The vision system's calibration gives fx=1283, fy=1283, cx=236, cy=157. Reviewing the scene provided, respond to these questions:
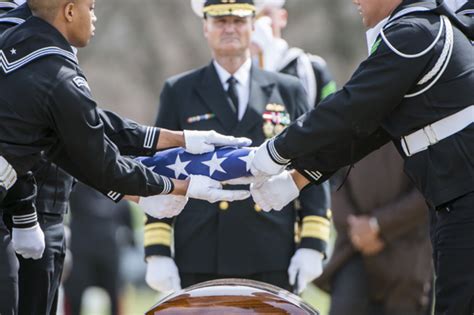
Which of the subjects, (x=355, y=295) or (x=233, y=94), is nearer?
(x=233, y=94)

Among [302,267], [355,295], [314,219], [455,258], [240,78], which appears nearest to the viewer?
[455,258]

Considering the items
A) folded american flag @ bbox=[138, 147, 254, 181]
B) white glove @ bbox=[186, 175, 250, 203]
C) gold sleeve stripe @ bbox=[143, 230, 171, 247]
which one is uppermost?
gold sleeve stripe @ bbox=[143, 230, 171, 247]

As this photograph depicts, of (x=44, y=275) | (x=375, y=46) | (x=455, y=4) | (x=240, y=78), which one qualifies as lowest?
(x=44, y=275)

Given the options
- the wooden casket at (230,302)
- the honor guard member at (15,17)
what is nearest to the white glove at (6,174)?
the honor guard member at (15,17)

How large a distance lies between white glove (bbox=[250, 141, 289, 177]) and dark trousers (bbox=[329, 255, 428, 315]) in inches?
97.3

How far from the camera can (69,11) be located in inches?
232

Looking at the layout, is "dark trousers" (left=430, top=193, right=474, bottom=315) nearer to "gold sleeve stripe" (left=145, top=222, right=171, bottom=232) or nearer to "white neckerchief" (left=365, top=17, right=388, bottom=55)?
"white neckerchief" (left=365, top=17, right=388, bottom=55)

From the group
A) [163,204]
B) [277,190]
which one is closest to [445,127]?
[277,190]

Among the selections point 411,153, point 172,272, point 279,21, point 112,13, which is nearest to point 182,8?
point 112,13

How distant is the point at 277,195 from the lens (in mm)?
6508

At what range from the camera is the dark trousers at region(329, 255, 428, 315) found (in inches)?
336

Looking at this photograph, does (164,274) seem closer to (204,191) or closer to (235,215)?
(235,215)

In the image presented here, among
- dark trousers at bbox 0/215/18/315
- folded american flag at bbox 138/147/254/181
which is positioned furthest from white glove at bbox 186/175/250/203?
dark trousers at bbox 0/215/18/315

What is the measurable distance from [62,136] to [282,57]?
3570mm
